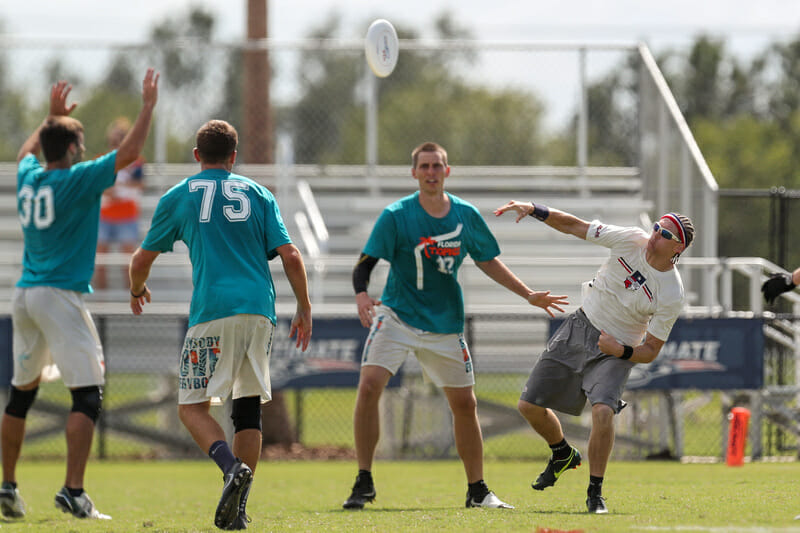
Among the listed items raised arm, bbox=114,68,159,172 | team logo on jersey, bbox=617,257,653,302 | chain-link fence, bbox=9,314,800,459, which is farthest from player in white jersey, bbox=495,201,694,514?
chain-link fence, bbox=9,314,800,459

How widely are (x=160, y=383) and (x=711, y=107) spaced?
31611 millimetres

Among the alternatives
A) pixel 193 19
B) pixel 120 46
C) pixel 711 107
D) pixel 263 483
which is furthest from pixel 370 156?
pixel 193 19

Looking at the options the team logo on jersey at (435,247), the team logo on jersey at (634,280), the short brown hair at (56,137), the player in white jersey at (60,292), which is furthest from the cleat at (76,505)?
the team logo on jersey at (634,280)

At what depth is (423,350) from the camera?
7.16 metres

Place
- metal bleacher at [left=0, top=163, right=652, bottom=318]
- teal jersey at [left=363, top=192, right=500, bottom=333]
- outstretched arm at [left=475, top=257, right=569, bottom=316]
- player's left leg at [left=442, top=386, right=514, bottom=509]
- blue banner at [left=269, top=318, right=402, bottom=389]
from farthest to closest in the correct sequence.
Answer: metal bleacher at [left=0, top=163, right=652, bottom=318]
blue banner at [left=269, top=318, right=402, bottom=389]
teal jersey at [left=363, top=192, right=500, bottom=333]
outstretched arm at [left=475, top=257, right=569, bottom=316]
player's left leg at [left=442, top=386, right=514, bottom=509]

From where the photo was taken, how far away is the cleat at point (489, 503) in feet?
21.8

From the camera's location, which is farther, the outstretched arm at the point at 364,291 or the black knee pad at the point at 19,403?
the black knee pad at the point at 19,403

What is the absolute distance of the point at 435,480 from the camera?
9.77 m

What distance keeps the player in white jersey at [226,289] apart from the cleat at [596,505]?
1829 mm

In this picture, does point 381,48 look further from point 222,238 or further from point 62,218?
point 222,238

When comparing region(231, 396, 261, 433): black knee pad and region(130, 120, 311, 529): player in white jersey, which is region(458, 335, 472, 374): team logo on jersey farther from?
region(231, 396, 261, 433): black knee pad

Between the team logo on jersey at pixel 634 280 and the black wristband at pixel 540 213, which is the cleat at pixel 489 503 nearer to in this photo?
the team logo on jersey at pixel 634 280

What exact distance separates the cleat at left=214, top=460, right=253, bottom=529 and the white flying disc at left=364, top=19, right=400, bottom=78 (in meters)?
3.95

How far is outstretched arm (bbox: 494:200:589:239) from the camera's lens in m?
6.60
